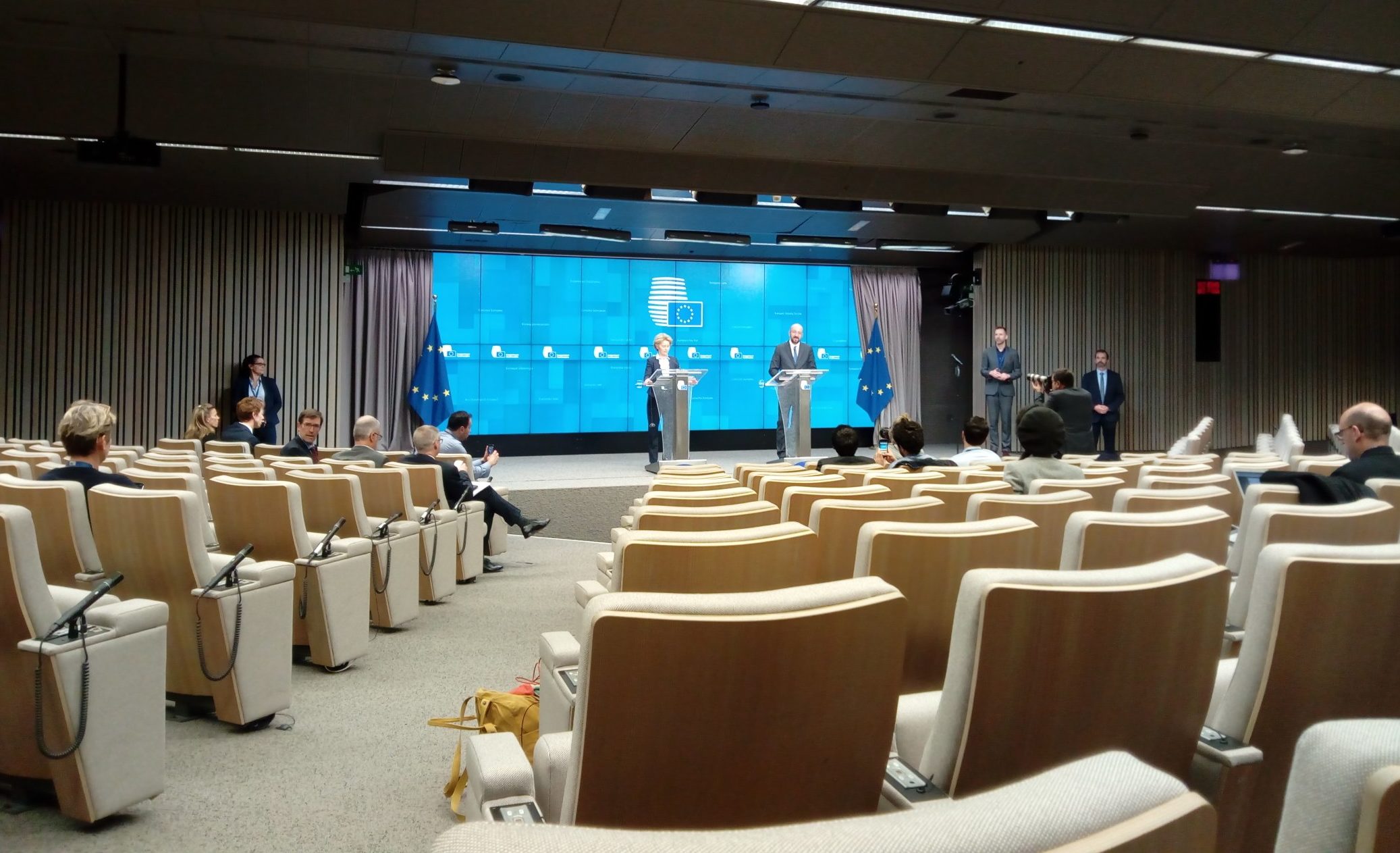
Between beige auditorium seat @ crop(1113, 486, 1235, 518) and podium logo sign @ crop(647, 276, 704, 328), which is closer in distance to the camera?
beige auditorium seat @ crop(1113, 486, 1235, 518)

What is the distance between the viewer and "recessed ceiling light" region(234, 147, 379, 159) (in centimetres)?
877

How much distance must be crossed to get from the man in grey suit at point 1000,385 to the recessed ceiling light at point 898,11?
21.6 ft

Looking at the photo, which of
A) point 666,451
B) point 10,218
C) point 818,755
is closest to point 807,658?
point 818,755

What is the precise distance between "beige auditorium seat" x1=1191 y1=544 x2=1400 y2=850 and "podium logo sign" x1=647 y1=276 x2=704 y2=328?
1261 cm

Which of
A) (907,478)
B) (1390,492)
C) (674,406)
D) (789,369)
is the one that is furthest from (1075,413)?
(1390,492)

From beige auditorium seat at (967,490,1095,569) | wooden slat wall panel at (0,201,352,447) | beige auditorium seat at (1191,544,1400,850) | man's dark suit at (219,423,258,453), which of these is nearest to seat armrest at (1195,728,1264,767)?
beige auditorium seat at (1191,544,1400,850)

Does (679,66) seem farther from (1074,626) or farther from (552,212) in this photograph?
(1074,626)

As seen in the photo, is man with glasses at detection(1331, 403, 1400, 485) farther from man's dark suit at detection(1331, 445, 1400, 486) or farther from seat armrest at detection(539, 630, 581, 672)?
seat armrest at detection(539, 630, 581, 672)

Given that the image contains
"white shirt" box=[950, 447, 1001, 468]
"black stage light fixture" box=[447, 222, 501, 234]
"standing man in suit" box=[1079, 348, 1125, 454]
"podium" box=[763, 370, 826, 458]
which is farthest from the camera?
"standing man in suit" box=[1079, 348, 1125, 454]

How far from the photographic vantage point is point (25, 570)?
227cm

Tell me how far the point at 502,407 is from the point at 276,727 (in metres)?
10.2

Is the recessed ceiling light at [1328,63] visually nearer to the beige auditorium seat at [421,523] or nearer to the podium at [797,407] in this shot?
the podium at [797,407]

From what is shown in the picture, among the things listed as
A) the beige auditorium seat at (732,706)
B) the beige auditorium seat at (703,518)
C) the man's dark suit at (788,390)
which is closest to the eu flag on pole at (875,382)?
the man's dark suit at (788,390)

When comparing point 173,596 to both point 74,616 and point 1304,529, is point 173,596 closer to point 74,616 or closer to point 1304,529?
point 74,616
